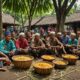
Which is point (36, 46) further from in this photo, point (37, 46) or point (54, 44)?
point (54, 44)

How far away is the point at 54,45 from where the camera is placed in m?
9.26

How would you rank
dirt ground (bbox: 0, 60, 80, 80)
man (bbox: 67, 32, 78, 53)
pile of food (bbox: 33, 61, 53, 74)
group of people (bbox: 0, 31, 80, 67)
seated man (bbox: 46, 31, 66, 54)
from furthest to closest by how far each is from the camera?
man (bbox: 67, 32, 78, 53)
seated man (bbox: 46, 31, 66, 54)
group of people (bbox: 0, 31, 80, 67)
pile of food (bbox: 33, 61, 53, 74)
dirt ground (bbox: 0, 60, 80, 80)

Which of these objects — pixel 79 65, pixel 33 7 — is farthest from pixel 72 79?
pixel 33 7

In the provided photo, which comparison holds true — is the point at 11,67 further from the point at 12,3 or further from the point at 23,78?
the point at 12,3

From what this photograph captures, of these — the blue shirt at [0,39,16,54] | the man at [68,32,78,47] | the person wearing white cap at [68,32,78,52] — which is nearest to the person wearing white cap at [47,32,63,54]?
the person wearing white cap at [68,32,78,52]

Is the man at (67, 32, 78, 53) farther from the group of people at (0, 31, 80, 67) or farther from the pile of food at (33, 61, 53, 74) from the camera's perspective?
the pile of food at (33, 61, 53, 74)

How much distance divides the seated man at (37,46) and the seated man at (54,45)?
456 millimetres

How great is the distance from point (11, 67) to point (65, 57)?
2.19m

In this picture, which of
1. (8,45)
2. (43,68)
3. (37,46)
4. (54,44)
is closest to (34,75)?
(43,68)

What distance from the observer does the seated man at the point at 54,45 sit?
8867 mm

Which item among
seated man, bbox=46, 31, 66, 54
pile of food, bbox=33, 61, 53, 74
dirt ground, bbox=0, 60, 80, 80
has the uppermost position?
seated man, bbox=46, 31, 66, 54

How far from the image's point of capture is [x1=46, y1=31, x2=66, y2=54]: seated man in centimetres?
887

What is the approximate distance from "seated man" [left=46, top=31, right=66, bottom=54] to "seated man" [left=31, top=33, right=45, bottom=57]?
456mm

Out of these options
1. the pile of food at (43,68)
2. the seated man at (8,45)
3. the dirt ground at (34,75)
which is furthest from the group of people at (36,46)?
the pile of food at (43,68)
